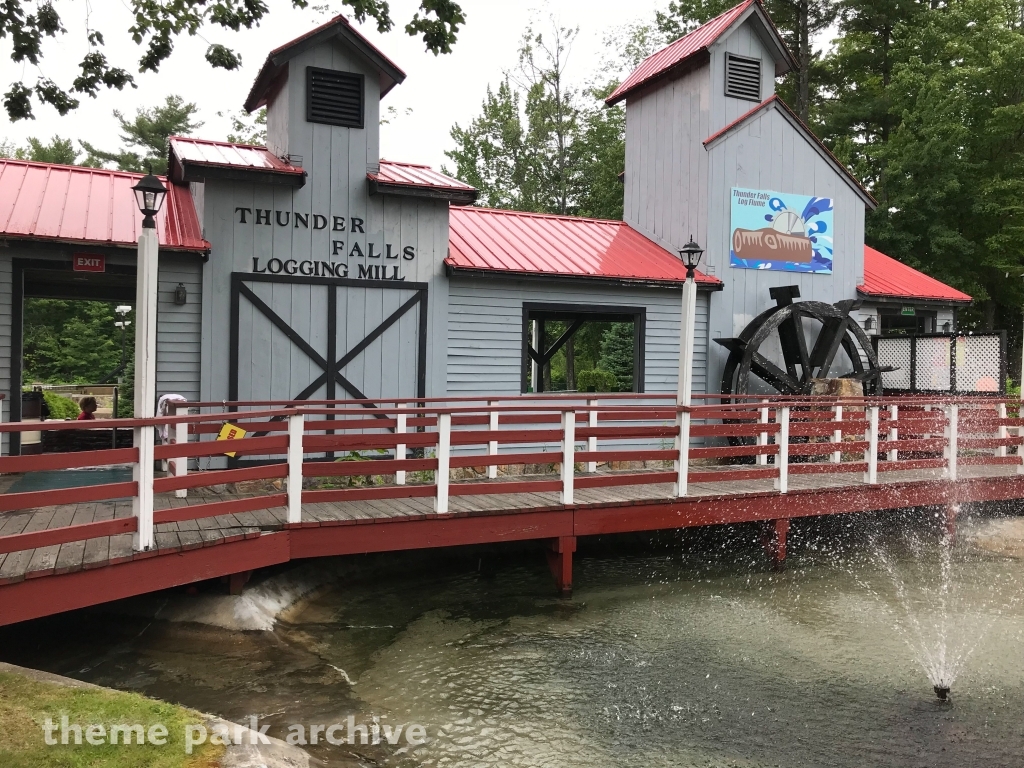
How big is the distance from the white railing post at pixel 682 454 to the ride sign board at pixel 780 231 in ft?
19.3

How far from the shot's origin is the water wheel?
41.6ft

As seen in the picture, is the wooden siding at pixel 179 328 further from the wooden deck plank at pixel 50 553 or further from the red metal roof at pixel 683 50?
the red metal roof at pixel 683 50

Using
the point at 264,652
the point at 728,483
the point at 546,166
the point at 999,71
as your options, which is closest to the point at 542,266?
the point at 728,483

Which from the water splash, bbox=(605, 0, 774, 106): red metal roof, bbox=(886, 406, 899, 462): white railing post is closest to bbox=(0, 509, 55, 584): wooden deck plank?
the water splash

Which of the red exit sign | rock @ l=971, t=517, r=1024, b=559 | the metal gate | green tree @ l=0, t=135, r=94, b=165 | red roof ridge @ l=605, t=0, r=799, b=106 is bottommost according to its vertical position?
rock @ l=971, t=517, r=1024, b=559

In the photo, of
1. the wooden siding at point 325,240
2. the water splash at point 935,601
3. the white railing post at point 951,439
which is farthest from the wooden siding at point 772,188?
the wooden siding at point 325,240

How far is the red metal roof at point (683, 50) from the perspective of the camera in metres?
13.5

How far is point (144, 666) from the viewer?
18.0 ft

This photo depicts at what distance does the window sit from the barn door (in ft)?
6.05

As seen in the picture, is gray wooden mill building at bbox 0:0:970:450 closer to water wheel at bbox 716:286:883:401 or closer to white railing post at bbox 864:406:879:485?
water wheel at bbox 716:286:883:401

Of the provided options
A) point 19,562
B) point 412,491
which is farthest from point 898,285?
point 19,562

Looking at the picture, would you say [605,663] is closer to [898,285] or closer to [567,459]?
[567,459]

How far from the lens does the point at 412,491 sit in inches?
277

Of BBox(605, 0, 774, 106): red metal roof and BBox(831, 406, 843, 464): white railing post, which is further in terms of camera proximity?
BBox(605, 0, 774, 106): red metal roof
